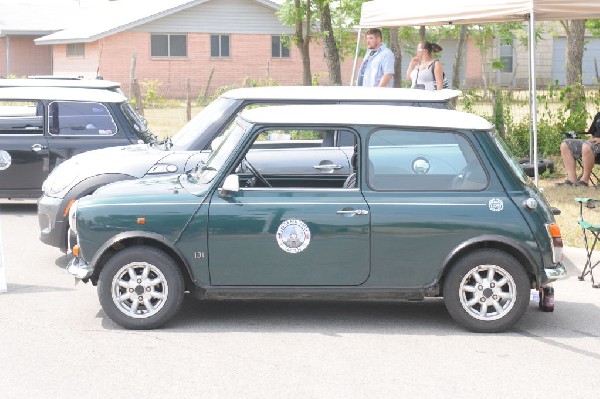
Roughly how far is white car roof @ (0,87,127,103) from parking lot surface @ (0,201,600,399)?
15.2ft

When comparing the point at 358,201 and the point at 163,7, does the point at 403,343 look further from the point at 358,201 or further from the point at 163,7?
the point at 163,7

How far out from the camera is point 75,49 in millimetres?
49312

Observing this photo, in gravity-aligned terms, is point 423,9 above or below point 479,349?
above

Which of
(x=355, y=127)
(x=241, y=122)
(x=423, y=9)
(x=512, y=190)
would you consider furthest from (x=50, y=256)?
(x=423, y=9)

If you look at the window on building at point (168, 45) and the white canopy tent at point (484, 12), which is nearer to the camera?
the white canopy tent at point (484, 12)

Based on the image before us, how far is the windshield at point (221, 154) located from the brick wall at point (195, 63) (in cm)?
3630

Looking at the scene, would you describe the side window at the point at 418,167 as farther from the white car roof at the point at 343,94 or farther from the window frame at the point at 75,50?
the window frame at the point at 75,50

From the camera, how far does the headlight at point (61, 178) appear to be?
10.8m

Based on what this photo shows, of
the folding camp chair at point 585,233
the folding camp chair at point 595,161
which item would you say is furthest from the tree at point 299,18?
the folding camp chair at point 585,233

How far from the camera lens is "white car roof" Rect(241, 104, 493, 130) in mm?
8023

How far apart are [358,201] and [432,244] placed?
588 millimetres

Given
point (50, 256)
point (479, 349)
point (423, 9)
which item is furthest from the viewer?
point (423, 9)

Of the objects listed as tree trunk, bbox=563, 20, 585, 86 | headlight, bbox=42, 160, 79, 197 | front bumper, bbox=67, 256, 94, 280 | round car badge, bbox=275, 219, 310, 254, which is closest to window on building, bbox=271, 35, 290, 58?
tree trunk, bbox=563, 20, 585, 86

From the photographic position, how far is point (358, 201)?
7.92 m
